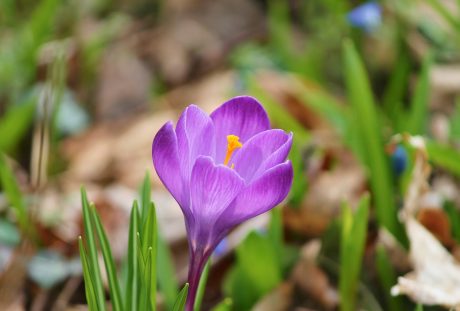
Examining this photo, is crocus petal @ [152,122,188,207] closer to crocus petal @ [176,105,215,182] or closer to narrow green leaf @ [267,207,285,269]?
crocus petal @ [176,105,215,182]

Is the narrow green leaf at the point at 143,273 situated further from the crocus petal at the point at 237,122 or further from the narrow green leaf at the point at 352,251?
the narrow green leaf at the point at 352,251

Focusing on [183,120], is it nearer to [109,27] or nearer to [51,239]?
[51,239]

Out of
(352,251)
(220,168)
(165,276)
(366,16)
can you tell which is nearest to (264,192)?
(220,168)

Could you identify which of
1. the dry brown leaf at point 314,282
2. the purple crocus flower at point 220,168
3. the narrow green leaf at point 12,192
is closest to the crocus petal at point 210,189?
the purple crocus flower at point 220,168

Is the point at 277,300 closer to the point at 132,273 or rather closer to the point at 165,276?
the point at 165,276

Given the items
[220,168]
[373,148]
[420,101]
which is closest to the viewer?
[220,168]

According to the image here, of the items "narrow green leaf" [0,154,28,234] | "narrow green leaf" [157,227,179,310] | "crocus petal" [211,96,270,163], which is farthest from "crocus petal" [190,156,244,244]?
"narrow green leaf" [0,154,28,234]

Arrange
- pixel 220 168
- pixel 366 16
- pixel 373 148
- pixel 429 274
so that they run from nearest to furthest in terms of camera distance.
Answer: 1. pixel 220 168
2. pixel 429 274
3. pixel 373 148
4. pixel 366 16
